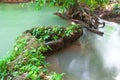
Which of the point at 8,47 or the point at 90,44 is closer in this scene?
the point at 8,47

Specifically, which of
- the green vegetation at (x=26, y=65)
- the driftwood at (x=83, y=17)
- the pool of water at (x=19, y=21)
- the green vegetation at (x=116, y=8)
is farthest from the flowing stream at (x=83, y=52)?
the green vegetation at (x=116, y=8)

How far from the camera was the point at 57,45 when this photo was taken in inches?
247

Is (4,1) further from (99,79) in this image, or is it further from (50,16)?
(99,79)

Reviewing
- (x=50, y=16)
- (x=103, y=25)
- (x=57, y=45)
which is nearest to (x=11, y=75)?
(x=57, y=45)

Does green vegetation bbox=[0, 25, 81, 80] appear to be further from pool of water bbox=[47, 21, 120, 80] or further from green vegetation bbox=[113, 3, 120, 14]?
green vegetation bbox=[113, 3, 120, 14]

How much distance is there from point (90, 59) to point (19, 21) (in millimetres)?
4629

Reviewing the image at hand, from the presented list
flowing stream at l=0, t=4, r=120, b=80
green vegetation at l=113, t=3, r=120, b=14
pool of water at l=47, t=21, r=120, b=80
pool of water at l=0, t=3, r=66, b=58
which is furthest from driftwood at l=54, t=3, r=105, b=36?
green vegetation at l=113, t=3, r=120, b=14

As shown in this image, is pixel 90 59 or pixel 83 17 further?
pixel 83 17

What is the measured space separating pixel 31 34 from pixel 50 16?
461 centimetres

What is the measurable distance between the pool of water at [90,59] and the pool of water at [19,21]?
63.3 inches

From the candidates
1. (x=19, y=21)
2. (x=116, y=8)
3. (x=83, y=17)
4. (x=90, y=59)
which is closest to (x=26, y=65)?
(x=90, y=59)

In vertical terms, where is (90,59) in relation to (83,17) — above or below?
below

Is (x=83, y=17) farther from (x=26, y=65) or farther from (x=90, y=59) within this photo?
(x=26, y=65)

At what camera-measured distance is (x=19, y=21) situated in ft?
31.9
